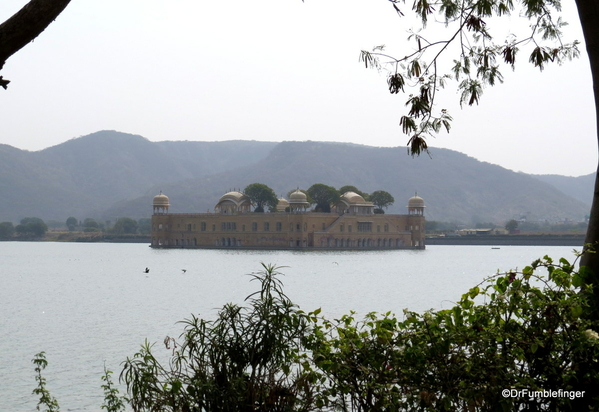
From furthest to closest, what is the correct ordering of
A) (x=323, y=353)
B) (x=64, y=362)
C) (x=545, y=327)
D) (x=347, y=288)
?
(x=347, y=288)
(x=64, y=362)
(x=323, y=353)
(x=545, y=327)

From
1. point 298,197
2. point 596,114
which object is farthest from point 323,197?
point 596,114

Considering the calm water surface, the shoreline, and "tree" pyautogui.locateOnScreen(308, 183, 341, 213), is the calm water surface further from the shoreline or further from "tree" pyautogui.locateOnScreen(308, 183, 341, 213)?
the shoreline

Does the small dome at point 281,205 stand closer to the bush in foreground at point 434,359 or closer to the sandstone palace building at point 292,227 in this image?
the sandstone palace building at point 292,227

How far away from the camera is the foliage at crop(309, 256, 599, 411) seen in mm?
4734

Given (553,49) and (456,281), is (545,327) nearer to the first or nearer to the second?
(553,49)

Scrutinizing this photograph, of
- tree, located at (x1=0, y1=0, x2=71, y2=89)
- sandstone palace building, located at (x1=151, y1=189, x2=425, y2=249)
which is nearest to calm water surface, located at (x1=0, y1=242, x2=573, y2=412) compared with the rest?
tree, located at (x1=0, y1=0, x2=71, y2=89)

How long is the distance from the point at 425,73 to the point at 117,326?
14246 millimetres

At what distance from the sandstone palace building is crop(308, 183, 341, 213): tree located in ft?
4.47

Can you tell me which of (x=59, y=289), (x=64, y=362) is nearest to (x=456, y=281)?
(x=59, y=289)

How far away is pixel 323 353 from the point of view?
528cm

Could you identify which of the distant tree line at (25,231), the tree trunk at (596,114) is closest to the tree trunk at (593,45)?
the tree trunk at (596,114)

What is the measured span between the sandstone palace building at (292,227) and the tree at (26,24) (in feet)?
244

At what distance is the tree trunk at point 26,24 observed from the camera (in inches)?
155

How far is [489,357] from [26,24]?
3.12 m
